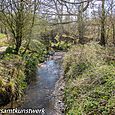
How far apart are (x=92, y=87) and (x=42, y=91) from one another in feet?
17.7

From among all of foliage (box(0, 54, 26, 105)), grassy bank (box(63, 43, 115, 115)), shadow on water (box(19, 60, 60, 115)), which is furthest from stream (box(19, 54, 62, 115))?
grassy bank (box(63, 43, 115, 115))

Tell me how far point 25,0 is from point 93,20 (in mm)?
21217

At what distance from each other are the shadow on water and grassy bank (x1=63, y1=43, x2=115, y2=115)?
1.24 metres

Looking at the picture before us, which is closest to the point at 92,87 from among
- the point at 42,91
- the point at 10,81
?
the point at 10,81

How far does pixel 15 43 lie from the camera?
22.7m

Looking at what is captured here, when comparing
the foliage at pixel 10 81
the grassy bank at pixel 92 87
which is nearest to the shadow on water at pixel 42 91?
the foliage at pixel 10 81

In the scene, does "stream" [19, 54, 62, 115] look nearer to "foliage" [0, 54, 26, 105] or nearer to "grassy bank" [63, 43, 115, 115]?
"foliage" [0, 54, 26, 105]

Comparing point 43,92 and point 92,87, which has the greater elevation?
point 92,87

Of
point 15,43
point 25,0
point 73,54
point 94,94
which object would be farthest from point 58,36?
point 25,0

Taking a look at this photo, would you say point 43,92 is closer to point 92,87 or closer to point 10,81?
point 10,81

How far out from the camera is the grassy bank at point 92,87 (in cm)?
793

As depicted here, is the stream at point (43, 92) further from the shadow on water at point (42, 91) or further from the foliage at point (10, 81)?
the foliage at point (10, 81)

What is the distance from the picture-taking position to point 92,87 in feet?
31.4

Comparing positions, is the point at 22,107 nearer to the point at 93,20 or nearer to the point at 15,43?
the point at 15,43
